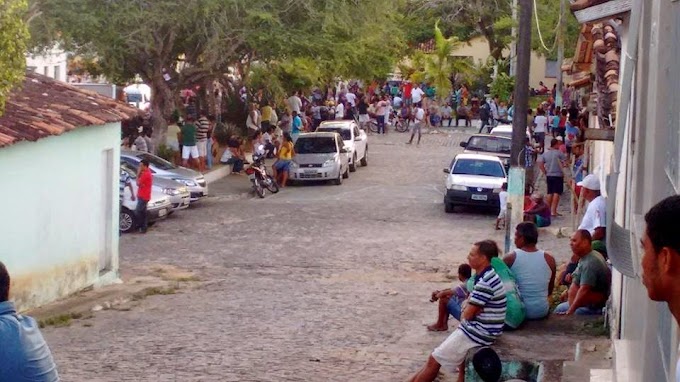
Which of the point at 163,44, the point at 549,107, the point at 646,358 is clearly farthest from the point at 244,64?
the point at 646,358

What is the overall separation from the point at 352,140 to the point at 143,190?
13348 millimetres

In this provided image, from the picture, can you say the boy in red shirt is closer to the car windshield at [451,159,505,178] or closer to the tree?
the car windshield at [451,159,505,178]

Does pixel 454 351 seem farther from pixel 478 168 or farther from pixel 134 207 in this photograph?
pixel 478 168

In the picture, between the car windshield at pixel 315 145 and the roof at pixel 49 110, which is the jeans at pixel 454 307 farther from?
the car windshield at pixel 315 145

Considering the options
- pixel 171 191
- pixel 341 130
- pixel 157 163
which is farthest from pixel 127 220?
pixel 341 130

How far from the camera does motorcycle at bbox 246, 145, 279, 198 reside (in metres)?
28.7

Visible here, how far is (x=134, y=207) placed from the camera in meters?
22.8

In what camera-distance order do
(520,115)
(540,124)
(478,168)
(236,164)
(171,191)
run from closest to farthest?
(520,115)
(171,191)
(478,168)
(236,164)
(540,124)

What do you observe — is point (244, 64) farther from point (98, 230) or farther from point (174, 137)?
point (98, 230)

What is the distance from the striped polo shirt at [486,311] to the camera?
9844mm

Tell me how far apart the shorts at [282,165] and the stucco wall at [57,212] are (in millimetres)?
12006

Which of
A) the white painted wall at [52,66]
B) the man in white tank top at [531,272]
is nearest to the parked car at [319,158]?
the white painted wall at [52,66]

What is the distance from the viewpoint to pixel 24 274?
51.6 ft

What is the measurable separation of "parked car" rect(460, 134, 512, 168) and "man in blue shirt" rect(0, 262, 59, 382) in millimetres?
26735
